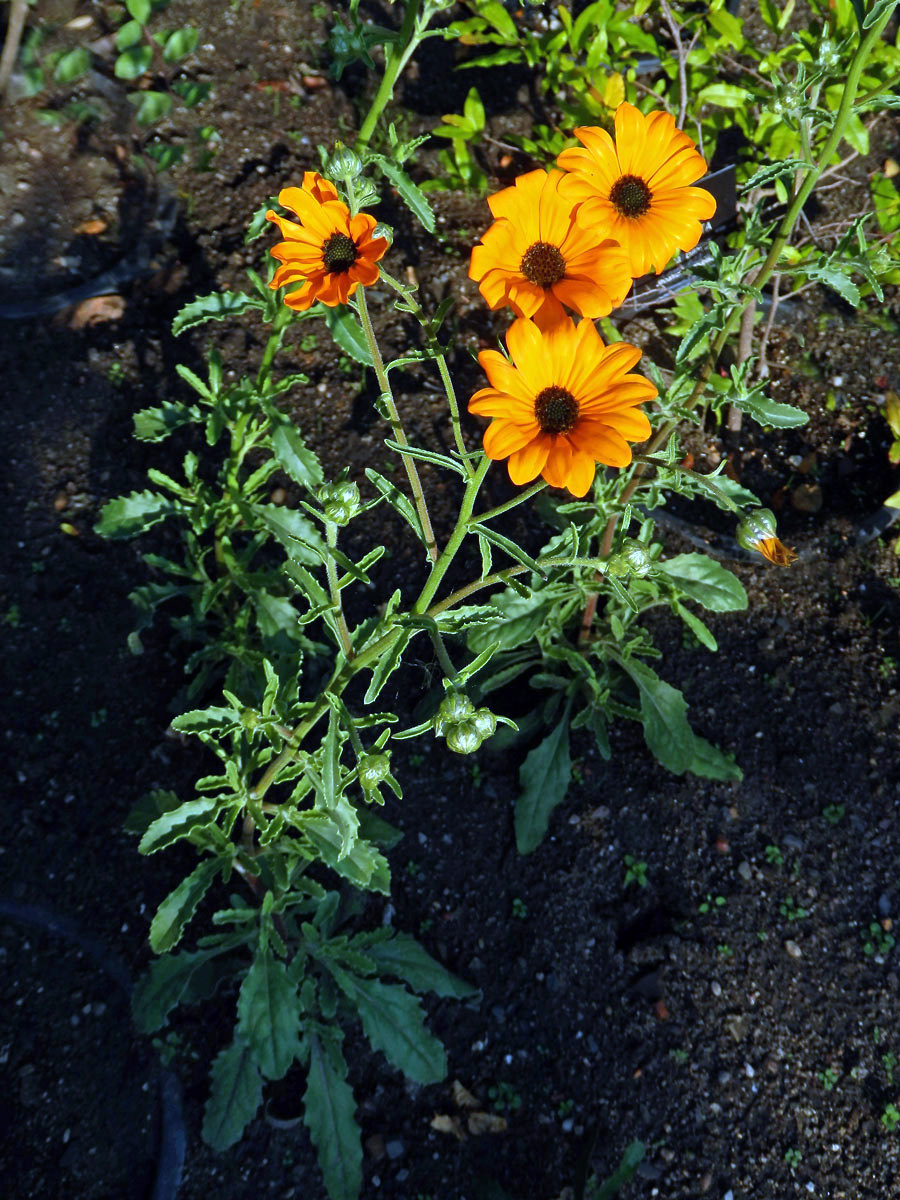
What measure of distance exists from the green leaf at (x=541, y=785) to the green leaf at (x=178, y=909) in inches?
33.5

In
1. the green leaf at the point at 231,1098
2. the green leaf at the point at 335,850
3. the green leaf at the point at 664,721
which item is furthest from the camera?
the green leaf at the point at 664,721

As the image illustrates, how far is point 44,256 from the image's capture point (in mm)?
3314

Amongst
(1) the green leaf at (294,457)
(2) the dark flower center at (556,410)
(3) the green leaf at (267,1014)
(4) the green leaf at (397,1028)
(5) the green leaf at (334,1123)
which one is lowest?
(5) the green leaf at (334,1123)

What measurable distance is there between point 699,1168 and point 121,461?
2512mm

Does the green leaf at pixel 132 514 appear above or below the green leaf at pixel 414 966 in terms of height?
above

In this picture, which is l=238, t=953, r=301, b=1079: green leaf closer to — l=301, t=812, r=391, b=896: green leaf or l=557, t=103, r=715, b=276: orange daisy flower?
l=301, t=812, r=391, b=896: green leaf

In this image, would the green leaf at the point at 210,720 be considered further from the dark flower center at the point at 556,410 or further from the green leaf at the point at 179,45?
the green leaf at the point at 179,45

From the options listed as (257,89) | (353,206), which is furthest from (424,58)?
(353,206)

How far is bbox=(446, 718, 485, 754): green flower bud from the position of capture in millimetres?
1447

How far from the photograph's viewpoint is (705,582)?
2346 millimetres

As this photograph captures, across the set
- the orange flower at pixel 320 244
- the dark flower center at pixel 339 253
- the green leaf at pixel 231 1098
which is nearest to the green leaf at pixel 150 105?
the orange flower at pixel 320 244

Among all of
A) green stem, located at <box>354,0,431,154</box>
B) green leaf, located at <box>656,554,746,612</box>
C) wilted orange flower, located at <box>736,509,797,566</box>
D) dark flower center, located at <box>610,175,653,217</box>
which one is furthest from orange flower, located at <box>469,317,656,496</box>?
green leaf, located at <box>656,554,746,612</box>

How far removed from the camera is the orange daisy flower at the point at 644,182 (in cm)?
161

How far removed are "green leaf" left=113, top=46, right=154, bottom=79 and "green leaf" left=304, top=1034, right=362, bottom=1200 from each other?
3292mm
